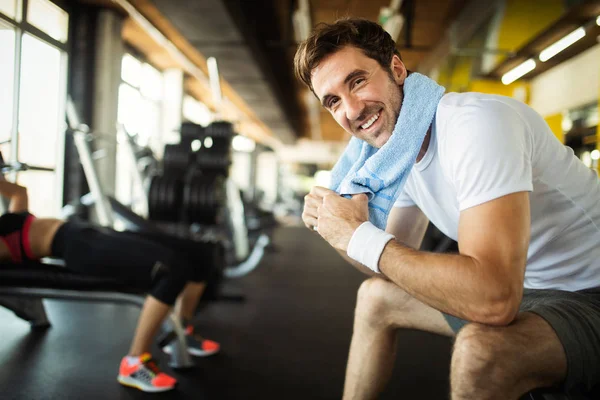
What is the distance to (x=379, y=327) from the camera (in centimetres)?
90

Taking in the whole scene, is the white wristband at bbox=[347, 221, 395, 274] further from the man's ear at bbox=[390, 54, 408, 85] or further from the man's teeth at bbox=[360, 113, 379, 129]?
the man's ear at bbox=[390, 54, 408, 85]

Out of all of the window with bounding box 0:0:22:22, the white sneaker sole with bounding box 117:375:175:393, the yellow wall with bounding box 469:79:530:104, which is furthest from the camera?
the yellow wall with bounding box 469:79:530:104

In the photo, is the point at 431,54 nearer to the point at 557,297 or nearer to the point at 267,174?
the point at 557,297

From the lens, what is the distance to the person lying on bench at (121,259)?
1403mm

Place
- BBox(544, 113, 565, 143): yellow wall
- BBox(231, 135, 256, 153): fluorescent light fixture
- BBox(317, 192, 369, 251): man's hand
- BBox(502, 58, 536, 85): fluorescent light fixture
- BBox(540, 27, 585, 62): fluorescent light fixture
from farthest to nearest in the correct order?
BBox(502, 58, 536, 85): fluorescent light fixture → BBox(544, 113, 565, 143): yellow wall → BBox(231, 135, 256, 153): fluorescent light fixture → BBox(540, 27, 585, 62): fluorescent light fixture → BBox(317, 192, 369, 251): man's hand

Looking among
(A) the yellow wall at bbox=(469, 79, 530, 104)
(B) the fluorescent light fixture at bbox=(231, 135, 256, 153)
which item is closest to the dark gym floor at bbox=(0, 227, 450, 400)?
(B) the fluorescent light fixture at bbox=(231, 135, 256, 153)

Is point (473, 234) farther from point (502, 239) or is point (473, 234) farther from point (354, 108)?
point (354, 108)

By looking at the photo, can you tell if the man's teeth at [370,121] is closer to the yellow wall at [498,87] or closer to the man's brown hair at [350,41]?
the man's brown hair at [350,41]

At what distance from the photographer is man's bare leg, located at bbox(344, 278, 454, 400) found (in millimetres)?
885

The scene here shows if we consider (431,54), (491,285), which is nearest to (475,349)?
(491,285)

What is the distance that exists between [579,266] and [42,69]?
1788 millimetres

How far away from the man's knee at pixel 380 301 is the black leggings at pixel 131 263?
0.76 m

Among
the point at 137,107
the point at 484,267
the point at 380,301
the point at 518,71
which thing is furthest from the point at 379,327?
the point at 137,107

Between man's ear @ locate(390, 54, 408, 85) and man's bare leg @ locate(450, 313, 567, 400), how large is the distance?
20.5 inches
